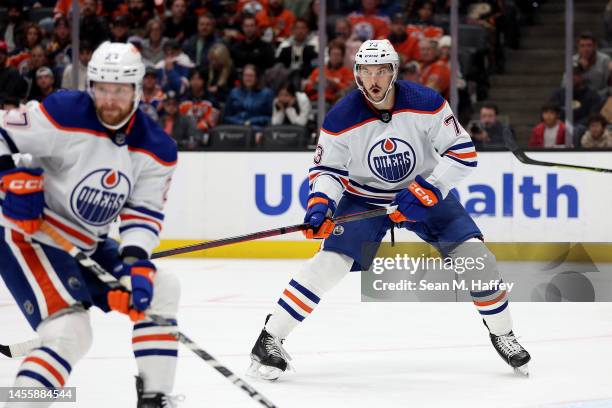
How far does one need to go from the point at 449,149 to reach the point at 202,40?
451cm

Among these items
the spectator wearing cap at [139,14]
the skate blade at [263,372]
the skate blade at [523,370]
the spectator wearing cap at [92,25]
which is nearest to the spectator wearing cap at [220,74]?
the spectator wearing cap at [139,14]

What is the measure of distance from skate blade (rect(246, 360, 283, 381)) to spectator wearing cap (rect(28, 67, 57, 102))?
464 centimetres

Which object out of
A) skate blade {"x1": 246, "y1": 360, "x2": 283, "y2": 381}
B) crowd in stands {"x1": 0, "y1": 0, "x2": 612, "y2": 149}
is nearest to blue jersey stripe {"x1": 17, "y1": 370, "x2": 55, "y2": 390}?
skate blade {"x1": 246, "y1": 360, "x2": 283, "y2": 381}

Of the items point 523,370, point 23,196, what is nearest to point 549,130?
point 523,370

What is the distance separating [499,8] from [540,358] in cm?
413

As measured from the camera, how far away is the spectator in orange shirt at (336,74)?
807 cm

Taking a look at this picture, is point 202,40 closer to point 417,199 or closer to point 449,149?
point 449,149

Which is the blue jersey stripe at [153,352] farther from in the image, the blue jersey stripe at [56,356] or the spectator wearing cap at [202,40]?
the spectator wearing cap at [202,40]

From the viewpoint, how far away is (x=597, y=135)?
782 cm

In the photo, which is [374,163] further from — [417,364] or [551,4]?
[551,4]

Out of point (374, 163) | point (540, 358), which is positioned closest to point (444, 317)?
point (540, 358)

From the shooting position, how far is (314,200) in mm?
4277

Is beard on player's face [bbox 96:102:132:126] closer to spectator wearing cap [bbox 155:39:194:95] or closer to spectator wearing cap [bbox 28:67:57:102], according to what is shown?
spectator wearing cap [bbox 155:39:194:95]

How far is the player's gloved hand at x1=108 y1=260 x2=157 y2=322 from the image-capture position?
2.92 meters
